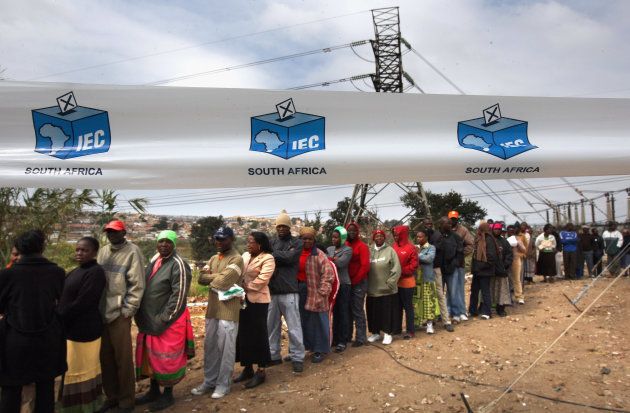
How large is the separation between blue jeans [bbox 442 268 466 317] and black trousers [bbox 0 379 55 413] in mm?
5565

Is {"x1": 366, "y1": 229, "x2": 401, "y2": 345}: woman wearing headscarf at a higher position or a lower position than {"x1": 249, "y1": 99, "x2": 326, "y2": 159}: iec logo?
lower

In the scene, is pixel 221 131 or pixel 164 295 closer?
pixel 221 131

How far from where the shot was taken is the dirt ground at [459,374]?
14.0ft

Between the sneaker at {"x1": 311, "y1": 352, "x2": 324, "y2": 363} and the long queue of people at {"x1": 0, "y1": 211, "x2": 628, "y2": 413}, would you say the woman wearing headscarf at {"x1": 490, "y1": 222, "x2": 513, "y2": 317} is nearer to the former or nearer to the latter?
the long queue of people at {"x1": 0, "y1": 211, "x2": 628, "y2": 413}

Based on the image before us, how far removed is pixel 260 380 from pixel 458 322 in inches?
149

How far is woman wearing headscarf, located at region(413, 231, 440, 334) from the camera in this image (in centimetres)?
673

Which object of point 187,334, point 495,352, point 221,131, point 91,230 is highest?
point 221,131

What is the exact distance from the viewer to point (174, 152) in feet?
8.76

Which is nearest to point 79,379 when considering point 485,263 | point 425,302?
point 425,302

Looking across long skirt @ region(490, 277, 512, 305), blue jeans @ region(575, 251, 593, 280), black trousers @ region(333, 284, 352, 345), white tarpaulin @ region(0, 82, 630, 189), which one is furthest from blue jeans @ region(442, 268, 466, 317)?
blue jeans @ region(575, 251, 593, 280)

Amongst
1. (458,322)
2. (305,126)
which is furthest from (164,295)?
(458,322)

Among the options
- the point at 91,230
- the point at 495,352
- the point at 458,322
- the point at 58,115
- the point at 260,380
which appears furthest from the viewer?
the point at 91,230

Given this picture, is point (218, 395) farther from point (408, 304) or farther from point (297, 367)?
point (408, 304)

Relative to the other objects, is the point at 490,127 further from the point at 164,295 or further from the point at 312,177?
the point at 164,295
